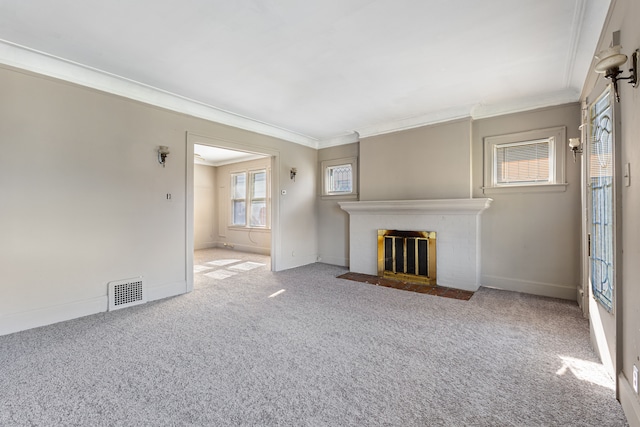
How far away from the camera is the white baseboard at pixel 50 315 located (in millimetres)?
2717

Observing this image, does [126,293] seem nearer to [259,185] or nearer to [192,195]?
[192,195]

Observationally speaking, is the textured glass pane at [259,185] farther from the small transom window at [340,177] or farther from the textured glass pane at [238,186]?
the small transom window at [340,177]

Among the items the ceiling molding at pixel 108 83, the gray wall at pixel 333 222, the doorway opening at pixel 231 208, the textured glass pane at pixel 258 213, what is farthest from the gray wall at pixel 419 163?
the textured glass pane at pixel 258 213

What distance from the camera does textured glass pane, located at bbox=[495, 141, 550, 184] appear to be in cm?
391

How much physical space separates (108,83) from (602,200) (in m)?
4.92

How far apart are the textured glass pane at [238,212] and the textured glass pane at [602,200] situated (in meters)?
7.31

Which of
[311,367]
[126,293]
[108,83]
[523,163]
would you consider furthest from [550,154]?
[126,293]

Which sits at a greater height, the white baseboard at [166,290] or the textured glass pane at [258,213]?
the textured glass pane at [258,213]

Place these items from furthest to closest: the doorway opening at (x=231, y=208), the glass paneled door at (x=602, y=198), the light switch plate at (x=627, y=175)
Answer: the doorway opening at (x=231, y=208) < the glass paneled door at (x=602, y=198) < the light switch plate at (x=627, y=175)

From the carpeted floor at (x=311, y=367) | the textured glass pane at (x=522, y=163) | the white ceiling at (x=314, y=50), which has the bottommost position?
Result: the carpeted floor at (x=311, y=367)

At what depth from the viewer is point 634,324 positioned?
1.55 m

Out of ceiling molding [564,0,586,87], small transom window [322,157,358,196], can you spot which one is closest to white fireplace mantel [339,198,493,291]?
small transom window [322,157,358,196]

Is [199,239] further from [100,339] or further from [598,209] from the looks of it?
[598,209]

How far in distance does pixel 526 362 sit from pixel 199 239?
26.5ft
